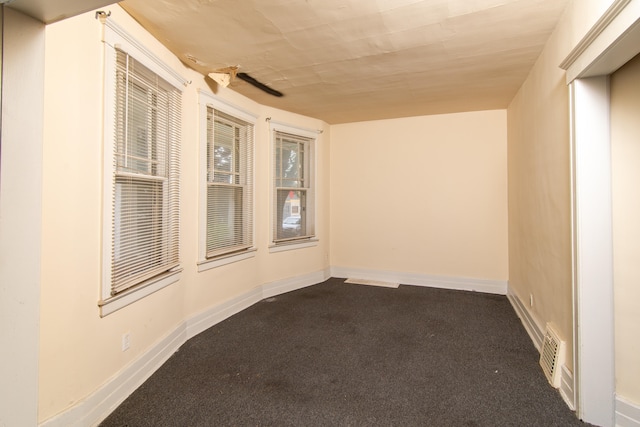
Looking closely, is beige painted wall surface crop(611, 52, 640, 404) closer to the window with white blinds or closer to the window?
the window

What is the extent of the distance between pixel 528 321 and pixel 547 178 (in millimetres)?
1420

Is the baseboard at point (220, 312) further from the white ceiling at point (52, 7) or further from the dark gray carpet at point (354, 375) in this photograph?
the white ceiling at point (52, 7)

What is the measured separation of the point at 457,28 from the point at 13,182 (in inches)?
106

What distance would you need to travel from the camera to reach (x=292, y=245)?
4.30m

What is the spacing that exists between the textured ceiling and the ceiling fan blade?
7 centimetres

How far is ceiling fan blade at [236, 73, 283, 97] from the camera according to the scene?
304 centimetres

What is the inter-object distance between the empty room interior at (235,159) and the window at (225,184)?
0.9 inches

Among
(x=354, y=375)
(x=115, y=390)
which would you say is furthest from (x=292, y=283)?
(x=115, y=390)

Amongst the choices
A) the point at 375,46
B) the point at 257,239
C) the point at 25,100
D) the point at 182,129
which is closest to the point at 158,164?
the point at 182,129

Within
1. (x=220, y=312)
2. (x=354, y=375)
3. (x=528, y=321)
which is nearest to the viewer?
(x=354, y=375)

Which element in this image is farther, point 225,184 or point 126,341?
point 225,184

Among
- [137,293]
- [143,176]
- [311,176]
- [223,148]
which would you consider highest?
[223,148]

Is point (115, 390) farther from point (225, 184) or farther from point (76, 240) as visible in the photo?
point (225, 184)

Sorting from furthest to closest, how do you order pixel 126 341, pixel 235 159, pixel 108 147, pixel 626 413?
pixel 235 159 → pixel 126 341 → pixel 108 147 → pixel 626 413
